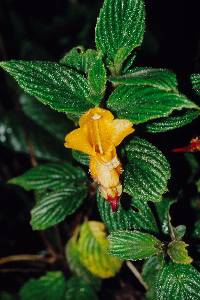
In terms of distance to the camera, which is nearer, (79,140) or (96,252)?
(79,140)

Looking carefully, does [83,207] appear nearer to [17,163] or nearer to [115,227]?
[115,227]

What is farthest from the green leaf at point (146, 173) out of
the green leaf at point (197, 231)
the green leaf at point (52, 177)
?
the green leaf at point (52, 177)

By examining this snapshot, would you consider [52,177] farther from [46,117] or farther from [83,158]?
[46,117]

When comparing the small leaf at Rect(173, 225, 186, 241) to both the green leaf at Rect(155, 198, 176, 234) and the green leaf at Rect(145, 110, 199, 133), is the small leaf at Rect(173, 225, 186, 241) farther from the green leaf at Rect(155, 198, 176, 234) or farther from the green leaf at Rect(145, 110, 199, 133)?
the green leaf at Rect(145, 110, 199, 133)

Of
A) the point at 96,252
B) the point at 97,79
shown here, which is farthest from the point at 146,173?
the point at 96,252

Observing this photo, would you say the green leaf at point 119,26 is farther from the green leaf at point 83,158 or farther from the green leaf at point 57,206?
the green leaf at point 57,206

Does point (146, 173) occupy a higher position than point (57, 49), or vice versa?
point (146, 173)

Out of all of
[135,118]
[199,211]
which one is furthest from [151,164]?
[199,211]
